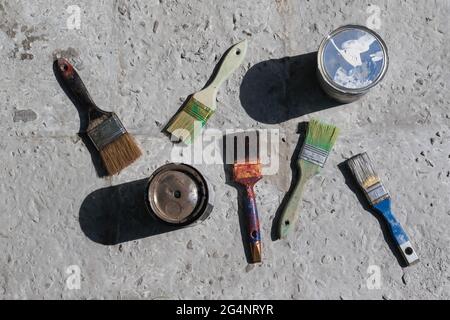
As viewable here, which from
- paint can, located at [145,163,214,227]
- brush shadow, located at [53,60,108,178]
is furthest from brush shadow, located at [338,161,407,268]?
brush shadow, located at [53,60,108,178]

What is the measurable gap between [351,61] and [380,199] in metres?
0.46

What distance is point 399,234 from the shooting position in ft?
7.27

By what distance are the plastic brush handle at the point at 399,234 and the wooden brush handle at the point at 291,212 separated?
10.2 inches

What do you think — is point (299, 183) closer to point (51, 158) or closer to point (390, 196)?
point (390, 196)

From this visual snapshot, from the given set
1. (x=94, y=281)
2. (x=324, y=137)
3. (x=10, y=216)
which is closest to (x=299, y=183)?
(x=324, y=137)

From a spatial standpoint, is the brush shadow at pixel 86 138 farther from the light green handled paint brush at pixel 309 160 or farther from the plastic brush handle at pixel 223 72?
the light green handled paint brush at pixel 309 160

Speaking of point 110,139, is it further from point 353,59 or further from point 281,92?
point 353,59

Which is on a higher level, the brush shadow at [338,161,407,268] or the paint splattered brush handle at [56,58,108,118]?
the paint splattered brush handle at [56,58,108,118]

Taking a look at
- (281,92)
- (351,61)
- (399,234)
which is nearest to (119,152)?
(281,92)

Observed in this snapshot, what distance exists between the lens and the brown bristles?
2.24 metres

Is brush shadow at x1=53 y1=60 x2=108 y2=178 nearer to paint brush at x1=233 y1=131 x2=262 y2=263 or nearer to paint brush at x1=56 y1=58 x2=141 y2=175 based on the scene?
paint brush at x1=56 y1=58 x2=141 y2=175

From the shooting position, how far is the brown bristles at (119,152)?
2238 mm

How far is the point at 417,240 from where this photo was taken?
2.24 m

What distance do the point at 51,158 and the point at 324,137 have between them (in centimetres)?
92
